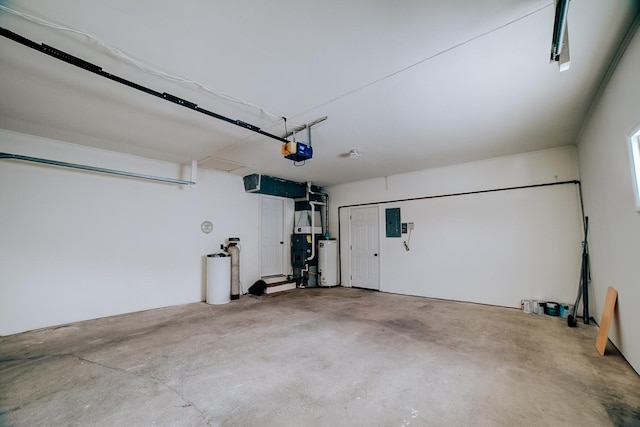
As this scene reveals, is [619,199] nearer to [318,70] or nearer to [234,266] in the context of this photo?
[318,70]

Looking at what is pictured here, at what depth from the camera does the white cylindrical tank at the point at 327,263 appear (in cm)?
677

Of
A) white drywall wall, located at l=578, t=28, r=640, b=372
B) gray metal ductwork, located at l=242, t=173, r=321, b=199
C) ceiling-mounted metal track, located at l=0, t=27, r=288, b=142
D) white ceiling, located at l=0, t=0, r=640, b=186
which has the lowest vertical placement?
white drywall wall, located at l=578, t=28, r=640, b=372

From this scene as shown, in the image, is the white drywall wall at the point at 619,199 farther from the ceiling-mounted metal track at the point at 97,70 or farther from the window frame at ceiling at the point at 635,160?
the ceiling-mounted metal track at the point at 97,70

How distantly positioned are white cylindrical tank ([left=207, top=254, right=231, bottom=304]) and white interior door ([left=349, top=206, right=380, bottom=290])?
3228 mm

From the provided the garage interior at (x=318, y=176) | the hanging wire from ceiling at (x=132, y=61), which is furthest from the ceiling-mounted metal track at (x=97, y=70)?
the hanging wire from ceiling at (x=132, y=61)

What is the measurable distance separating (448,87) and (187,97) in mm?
2724

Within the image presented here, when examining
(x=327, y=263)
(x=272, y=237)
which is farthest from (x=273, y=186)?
(x=327, y=263)

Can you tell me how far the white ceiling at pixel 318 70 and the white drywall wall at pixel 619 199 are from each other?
0.22m

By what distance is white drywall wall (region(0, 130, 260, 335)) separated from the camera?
3.53m

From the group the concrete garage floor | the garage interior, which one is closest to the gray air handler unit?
the garage interior

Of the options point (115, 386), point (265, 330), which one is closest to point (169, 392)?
point (115, 386)

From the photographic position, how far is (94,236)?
4117 mm

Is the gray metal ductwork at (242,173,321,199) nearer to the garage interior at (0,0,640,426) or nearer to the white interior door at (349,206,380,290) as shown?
the garage interior at (0,0,640,426)

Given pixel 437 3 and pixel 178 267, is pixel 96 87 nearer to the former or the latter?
pixel 437 3
